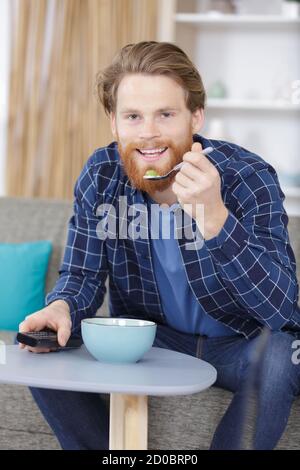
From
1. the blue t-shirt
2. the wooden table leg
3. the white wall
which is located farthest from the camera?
the white wall

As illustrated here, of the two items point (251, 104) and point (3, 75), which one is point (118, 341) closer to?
point (251, 104)

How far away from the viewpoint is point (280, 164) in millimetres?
3854

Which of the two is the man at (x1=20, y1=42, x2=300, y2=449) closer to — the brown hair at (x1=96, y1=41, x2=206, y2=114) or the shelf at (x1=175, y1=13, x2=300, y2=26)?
the brown hair at (x1=96, y1=41, x2=206, y2=114)

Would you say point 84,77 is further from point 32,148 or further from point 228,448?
point 228,448

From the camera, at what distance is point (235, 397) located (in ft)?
5.21

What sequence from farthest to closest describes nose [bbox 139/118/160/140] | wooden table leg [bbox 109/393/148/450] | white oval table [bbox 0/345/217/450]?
nose [bbox 139/118/160/140] < wooden table leg [bbox 109/393/148/450] < white oval table [bbox 0/345/217/450]

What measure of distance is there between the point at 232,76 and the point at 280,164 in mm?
468

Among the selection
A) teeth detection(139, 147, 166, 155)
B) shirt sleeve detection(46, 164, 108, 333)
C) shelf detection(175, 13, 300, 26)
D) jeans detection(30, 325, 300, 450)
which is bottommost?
jeans detection(30, 325, 300, 450)

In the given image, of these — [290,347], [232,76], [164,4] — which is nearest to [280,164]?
[232,76]

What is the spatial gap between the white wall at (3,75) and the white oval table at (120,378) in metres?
2.44

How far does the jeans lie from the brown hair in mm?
496

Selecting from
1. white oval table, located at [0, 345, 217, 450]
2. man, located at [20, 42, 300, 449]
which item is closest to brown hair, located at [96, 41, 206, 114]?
man, located at [20, 42, 300, 449]

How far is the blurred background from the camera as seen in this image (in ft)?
11.8

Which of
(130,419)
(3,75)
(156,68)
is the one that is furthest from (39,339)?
(3,75)
